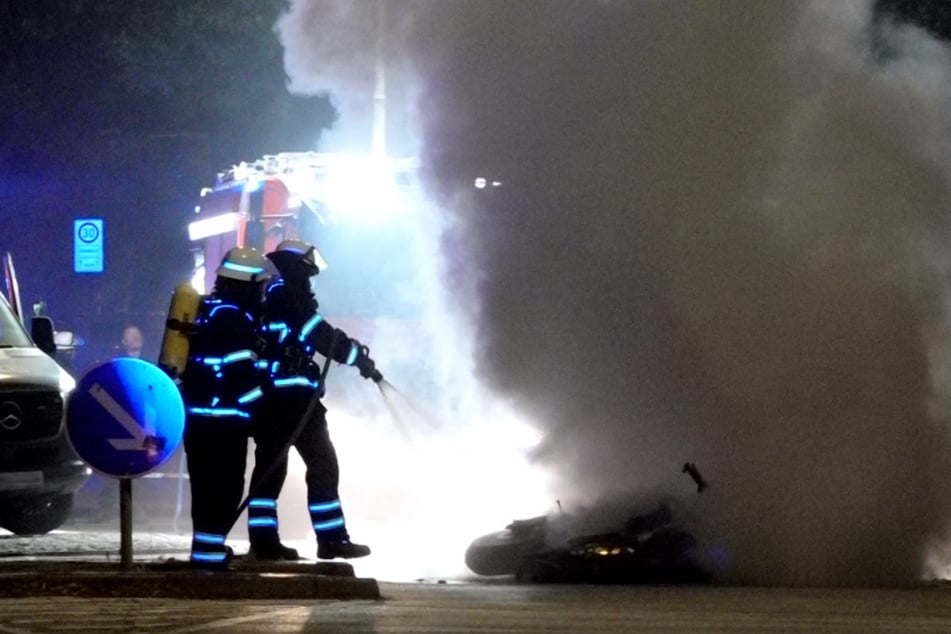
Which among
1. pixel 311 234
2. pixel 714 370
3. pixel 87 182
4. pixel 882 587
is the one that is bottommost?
pixel 882 587

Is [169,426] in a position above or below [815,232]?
below

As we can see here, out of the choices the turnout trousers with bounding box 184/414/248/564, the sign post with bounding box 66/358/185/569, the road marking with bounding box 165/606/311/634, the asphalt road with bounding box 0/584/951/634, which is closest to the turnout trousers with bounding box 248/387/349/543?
the turnout trousers with bounding box 184/414/248/564

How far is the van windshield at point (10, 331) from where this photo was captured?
11633 millimetres

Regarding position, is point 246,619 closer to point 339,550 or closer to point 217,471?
point 217,471

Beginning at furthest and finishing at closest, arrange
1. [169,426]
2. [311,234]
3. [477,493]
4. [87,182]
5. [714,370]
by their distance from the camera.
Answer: [87,182]
[311,234]
[477,493]
[714,370]
[169,426]

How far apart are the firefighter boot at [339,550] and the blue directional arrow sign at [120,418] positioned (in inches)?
55.1

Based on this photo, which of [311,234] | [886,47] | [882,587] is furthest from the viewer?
[311,234]

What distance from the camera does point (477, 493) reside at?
1230cm

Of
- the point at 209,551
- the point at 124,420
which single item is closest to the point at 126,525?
the point at 209,551

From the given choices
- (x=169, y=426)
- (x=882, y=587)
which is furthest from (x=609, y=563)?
(x=169, y=426)

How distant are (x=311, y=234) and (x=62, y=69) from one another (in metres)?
16.5

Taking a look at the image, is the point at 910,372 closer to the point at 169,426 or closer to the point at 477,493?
the point at 477,493

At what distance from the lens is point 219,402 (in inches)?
332

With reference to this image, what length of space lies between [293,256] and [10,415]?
9.38 ft
